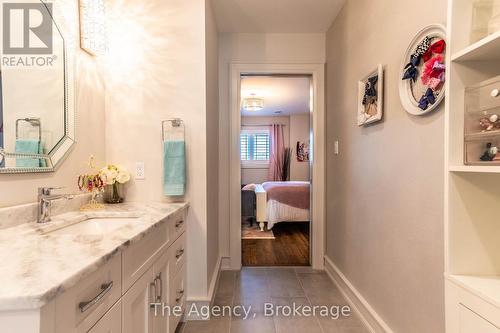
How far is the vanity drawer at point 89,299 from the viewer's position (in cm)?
68

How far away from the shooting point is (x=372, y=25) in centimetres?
187

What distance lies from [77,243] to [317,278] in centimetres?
240

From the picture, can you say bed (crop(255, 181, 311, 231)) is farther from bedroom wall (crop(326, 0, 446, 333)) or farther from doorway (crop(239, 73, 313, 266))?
bedroom wall (crop(326, 0, 446, 333))

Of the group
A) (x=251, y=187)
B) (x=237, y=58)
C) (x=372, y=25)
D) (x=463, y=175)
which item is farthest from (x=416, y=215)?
(x=251, y=187)

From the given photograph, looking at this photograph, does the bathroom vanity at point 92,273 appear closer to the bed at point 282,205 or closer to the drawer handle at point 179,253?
the drawer handle at point 179,253

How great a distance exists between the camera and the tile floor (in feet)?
6.26

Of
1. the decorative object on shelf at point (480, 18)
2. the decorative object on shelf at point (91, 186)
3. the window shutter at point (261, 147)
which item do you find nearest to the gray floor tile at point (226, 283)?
the decorative object on shelf at point (91, 186)

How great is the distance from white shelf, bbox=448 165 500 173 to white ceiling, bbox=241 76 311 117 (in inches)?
117

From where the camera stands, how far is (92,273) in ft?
2.60

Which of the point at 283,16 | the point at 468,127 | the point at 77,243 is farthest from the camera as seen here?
the point at 283,16

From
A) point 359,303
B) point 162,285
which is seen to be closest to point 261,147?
point 359,303

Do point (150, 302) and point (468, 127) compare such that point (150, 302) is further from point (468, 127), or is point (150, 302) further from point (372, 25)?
point (372, 25)

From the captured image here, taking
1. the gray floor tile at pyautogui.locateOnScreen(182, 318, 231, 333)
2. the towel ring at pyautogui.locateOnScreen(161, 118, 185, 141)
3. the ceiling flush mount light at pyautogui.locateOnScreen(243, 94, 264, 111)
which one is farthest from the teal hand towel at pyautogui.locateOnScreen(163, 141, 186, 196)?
the ceiling flush mount light at pyautogui.locateOnScreen(243, 94, 264, 111)

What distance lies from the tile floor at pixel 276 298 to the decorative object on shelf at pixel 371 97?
1465 millimetres
